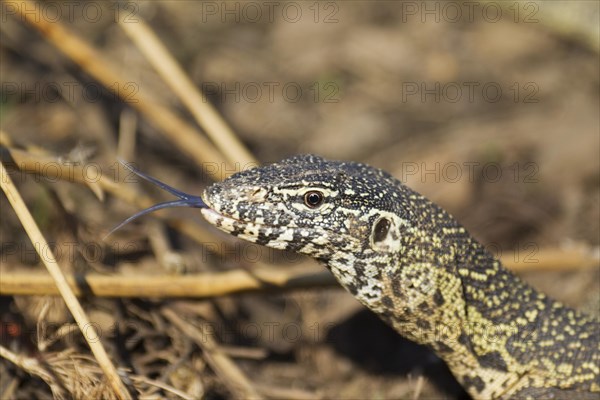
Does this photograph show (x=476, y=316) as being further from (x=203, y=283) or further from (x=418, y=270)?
(x=203, y=283)

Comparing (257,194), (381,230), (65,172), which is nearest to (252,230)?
(257,194)

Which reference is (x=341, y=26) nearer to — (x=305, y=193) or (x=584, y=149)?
(x=584, y=149)

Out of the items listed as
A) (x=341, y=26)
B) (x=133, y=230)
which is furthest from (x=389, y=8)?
(x=133, y=230)

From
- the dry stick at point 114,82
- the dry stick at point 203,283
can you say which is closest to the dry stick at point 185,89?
the dry stick at point 114,82

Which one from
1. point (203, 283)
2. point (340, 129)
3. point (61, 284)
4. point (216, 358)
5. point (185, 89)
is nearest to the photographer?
point (61, 284)

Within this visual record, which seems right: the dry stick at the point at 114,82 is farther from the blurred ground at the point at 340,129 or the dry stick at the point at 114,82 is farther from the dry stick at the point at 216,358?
the dry stick at the point at 216,358
